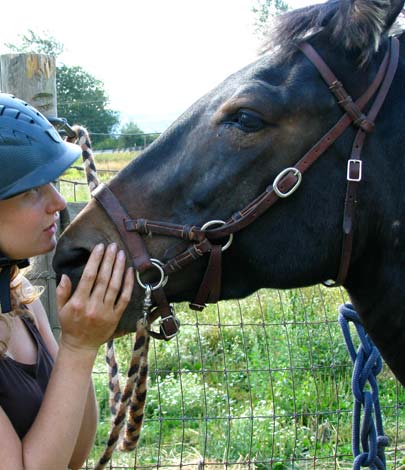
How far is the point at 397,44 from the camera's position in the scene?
226 centimetres

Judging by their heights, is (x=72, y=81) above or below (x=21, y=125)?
below

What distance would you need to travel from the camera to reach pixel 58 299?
80.2 inches

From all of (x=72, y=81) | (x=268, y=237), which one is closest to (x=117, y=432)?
(x=268, y=237)

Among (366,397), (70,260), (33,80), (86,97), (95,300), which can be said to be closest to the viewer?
(95,300)

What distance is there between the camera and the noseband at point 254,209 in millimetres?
2094

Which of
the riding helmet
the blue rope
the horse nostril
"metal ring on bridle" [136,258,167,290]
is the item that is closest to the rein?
"metal ring on bridle" [136,258,167,290]

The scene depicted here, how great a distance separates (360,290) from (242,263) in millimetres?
465

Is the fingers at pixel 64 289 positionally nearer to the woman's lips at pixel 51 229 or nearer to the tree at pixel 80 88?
the woman's lips at pixel 51 229

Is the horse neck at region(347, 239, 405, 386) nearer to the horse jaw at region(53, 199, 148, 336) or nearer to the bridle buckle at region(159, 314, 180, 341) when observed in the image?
the bridle buckle at region(159, 314, 180, 341)

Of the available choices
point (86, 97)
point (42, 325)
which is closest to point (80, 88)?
point (86, 97)

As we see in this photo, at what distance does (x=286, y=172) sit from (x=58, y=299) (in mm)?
862

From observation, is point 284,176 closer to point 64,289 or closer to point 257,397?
point 64,289

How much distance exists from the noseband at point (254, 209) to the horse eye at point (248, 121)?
18 cm

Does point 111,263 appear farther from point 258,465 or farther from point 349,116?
point 258,465
